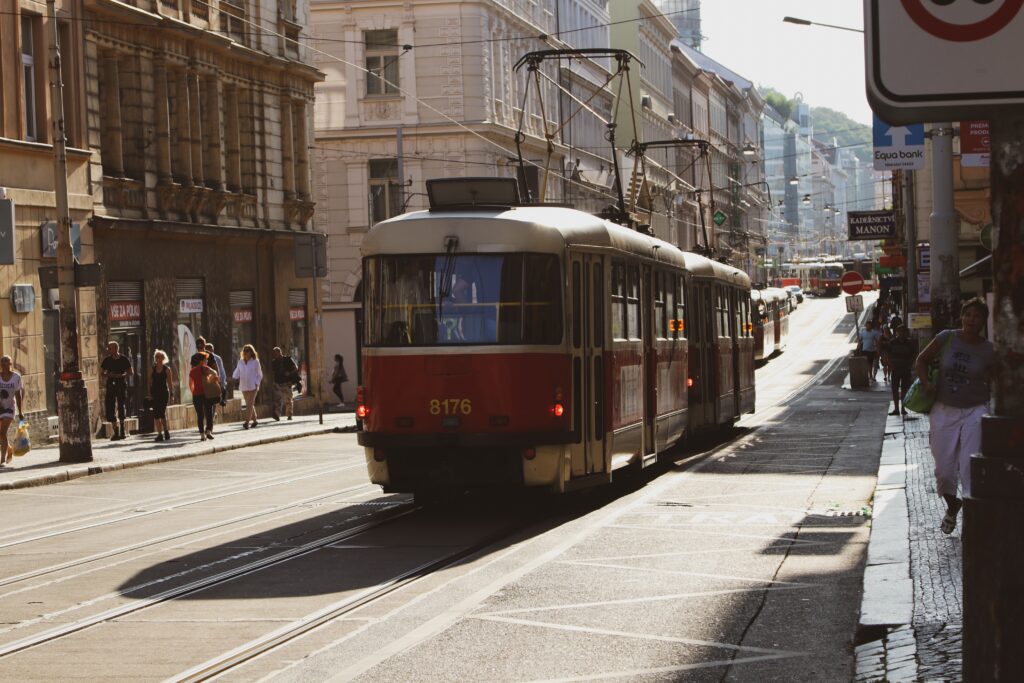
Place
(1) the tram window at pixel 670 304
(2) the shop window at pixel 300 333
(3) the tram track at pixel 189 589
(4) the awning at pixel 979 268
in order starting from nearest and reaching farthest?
(3) the tram track at pixel 189 589, (4) the awning at pixel 979 268, (1) the tram window at pixel 670 304, (2) the shop window at pixel 300 333

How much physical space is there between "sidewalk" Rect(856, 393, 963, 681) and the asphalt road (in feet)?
0.66

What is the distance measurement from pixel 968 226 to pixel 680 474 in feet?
99.0

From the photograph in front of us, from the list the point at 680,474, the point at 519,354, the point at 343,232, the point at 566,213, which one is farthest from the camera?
the point at 343,232

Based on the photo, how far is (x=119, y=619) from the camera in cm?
1016

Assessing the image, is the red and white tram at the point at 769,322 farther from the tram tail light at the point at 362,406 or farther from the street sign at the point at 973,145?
the tram tail light at the point at 362,406

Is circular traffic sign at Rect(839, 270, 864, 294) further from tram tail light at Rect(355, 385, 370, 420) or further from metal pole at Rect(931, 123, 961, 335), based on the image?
tram tail light at Rect(355, 385, 370, 420)

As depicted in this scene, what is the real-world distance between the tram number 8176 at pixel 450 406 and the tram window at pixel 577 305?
135 centimetres

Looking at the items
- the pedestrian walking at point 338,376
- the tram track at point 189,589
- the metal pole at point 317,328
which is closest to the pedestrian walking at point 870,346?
the pedestrian walking at point 338,376

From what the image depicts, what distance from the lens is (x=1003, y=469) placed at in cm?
402

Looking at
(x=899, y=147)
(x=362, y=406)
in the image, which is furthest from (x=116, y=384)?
(x=362, y=406)

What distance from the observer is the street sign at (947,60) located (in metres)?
3.92

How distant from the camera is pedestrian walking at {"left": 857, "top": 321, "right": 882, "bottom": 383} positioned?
54.3 m

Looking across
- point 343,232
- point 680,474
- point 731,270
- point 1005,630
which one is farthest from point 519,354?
point 343,232

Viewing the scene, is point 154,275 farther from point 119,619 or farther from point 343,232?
point 119,619
